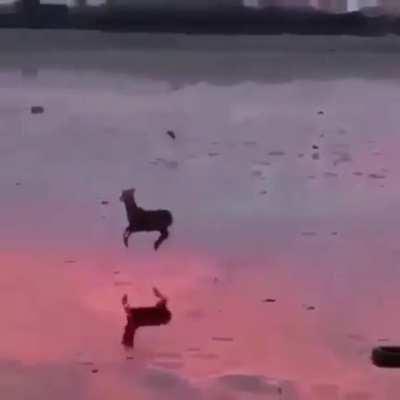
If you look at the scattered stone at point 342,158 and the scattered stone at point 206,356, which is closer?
the scattered stone at point 206,356

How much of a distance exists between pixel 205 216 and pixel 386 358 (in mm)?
225

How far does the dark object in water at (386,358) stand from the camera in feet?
2.84

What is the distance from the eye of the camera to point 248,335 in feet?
2.92

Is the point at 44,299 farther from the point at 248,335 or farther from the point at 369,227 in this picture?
the point at 369,227

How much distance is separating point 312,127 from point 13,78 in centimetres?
31

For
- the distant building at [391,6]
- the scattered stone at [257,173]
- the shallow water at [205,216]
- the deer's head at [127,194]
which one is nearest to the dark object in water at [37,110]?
the shallow water at [205,216]

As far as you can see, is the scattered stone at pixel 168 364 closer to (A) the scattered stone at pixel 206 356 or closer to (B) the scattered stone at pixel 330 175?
(A) the scattered stone at pixel 206 356

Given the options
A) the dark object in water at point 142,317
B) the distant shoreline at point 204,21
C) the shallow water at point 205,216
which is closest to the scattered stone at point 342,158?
the shallow water at point 205,216

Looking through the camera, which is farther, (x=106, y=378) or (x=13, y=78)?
(x=13, y=78)

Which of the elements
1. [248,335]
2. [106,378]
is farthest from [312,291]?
[106,378]

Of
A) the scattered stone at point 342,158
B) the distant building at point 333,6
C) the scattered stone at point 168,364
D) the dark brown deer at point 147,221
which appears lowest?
the scattered stone at point 168,364

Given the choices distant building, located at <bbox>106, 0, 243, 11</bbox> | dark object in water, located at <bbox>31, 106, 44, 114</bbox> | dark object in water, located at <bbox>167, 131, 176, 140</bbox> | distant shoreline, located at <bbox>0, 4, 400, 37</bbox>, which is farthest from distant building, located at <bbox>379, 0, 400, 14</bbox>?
dark object in water, located at <bbox>31, 106, 44, 114</bbox>

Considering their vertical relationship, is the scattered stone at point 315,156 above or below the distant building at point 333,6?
below

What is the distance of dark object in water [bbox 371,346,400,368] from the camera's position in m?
0.87
